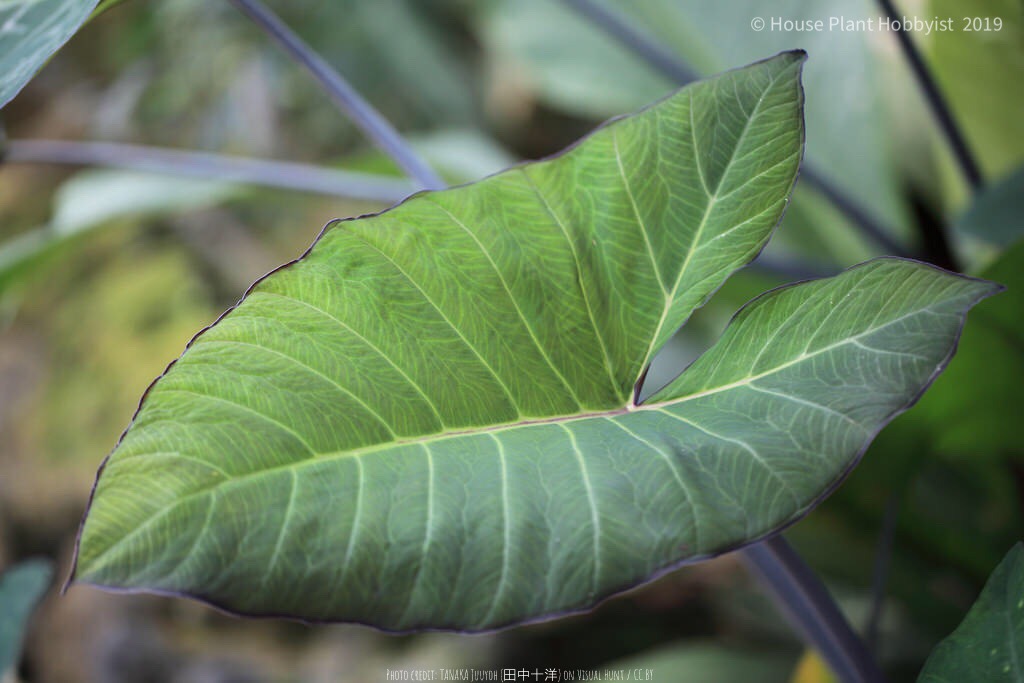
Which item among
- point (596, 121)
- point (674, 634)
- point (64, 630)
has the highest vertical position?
point (596, 121)

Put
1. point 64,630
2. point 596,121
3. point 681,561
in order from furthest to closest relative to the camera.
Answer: point 596,121 → point 64,630 → point 681,561

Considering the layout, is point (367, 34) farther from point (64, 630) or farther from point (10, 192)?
point (64, 630)

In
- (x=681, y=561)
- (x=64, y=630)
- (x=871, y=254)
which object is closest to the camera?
(x=681, y=561)

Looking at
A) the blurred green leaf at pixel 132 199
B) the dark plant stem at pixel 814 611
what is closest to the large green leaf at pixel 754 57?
the blurred green leaf at pixel 132 199

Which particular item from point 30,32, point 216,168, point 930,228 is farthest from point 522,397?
point 930,228

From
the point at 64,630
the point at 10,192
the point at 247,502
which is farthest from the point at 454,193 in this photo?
the point at 10,192

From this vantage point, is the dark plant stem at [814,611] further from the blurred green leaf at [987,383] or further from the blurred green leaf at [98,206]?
the blurred green leaf at [98,206]
